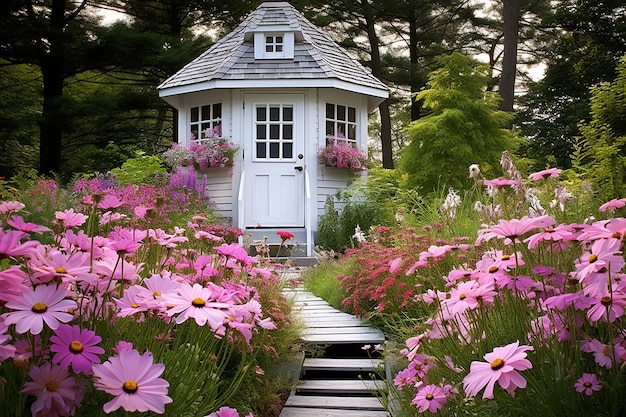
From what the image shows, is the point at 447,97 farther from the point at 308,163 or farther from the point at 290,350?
the point at 290,350

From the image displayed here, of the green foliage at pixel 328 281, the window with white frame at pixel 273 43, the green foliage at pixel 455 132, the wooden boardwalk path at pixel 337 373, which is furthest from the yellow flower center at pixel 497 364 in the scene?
the window with white frame at pixel 273 43

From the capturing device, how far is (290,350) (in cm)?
345

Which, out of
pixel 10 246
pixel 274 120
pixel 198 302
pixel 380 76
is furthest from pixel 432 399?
pixel 380 76

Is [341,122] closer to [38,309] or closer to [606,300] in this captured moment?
[606,300]

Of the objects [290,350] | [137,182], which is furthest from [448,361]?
[137,182]

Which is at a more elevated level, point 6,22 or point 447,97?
point 6,22

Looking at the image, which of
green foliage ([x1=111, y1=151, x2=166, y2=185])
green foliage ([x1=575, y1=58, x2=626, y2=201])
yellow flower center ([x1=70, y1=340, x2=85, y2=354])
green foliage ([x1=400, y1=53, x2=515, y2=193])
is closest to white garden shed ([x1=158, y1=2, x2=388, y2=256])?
green foliage ([x1=111, y1=151, x2=166, y2=185])

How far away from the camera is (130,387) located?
982mm

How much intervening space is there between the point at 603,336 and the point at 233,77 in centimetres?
867

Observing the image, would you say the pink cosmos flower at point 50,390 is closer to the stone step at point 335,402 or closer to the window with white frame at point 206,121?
the stone step at point 335,402

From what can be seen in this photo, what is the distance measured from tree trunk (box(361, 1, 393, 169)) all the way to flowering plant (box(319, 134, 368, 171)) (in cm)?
614

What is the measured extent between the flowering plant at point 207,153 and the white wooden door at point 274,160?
1.28 feet

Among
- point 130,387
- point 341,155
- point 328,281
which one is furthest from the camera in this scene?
point 341,155

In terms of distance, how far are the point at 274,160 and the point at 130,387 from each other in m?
8.76
